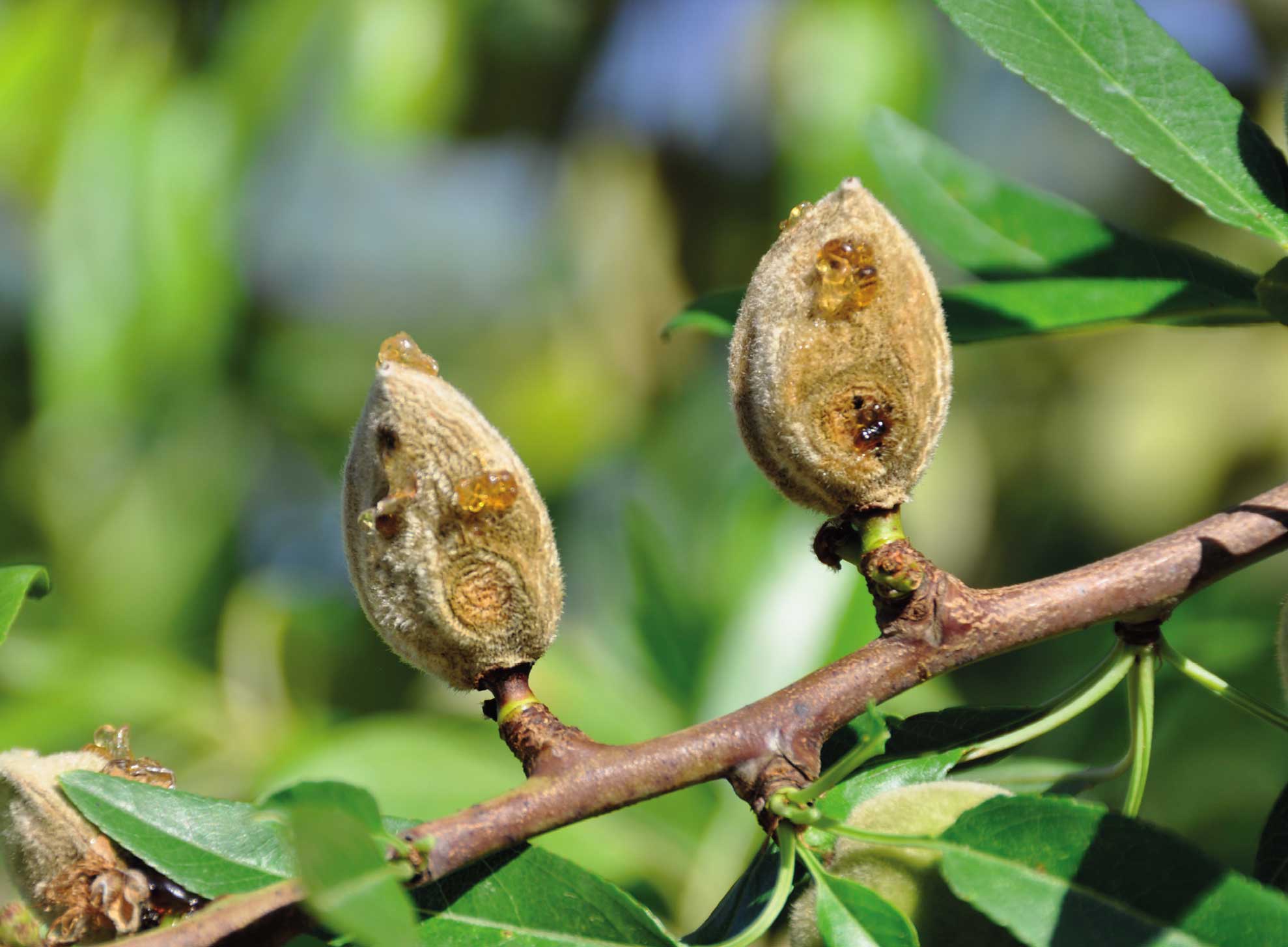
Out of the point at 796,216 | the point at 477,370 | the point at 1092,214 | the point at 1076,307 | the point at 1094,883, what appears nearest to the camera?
the point at 1094,883

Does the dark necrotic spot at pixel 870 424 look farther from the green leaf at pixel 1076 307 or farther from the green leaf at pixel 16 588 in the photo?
the green leaf at pixel 16 588

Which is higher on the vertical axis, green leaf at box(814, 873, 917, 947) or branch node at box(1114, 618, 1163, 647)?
branch node at box(1114, 618, 1163, 647)

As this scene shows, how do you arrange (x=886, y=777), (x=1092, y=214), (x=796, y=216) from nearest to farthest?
(x=796, y=216) < (x=886, y=777) < (x=1092, y=214)

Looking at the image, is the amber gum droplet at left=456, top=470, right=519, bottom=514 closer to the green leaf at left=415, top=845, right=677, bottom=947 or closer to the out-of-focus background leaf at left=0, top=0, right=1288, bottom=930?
the green leaf at left=415, top=845, right=677, bottom=947

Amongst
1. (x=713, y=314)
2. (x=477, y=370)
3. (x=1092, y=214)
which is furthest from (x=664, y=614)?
(x=477, y=370)

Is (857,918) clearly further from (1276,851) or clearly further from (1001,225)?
(1001,225)

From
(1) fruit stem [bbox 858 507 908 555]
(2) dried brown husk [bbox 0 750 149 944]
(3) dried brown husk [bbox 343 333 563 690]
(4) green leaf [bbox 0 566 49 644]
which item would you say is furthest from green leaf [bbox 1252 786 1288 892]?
(4) green leaf [bbox 0 566 49 644]

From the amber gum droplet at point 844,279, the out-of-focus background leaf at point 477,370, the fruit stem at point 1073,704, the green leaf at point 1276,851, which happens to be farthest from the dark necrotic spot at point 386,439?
the out-of-focus background leaf at point 477,370
